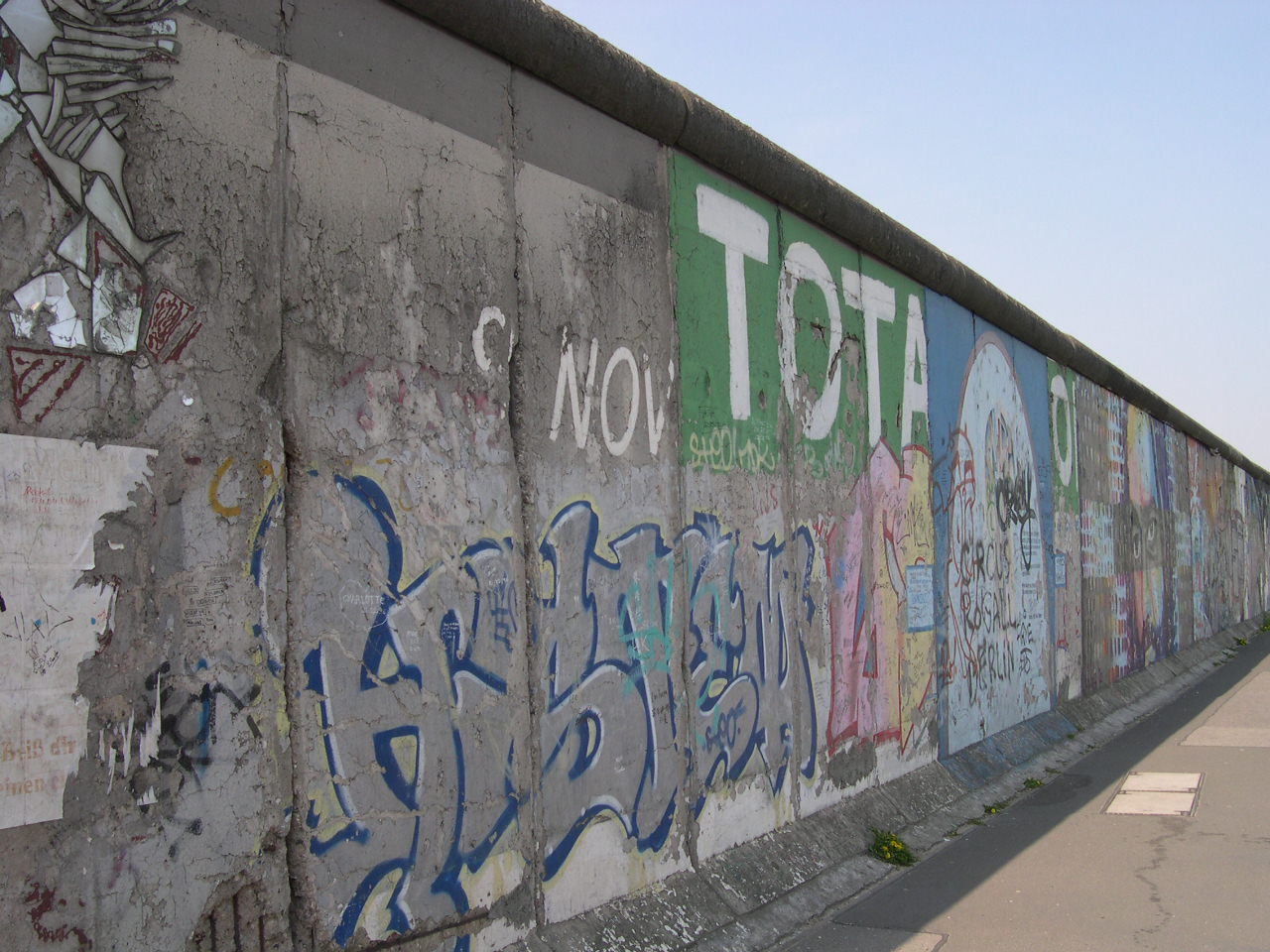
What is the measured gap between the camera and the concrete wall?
10.7ft

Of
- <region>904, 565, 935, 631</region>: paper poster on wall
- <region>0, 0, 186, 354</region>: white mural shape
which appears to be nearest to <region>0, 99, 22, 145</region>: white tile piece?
<region>0, 0, 186, 354</region>: white mural shape

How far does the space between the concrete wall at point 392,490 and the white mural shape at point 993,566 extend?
206 cm

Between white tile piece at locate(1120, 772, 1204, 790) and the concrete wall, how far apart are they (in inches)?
109

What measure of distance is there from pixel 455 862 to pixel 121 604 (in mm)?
1663

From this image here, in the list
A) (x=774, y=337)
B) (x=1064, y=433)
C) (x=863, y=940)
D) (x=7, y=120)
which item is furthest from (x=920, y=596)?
(x=7, y=120)

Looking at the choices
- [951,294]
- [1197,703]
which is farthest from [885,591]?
[1197,703]

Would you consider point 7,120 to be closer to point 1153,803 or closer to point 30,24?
point 30,24

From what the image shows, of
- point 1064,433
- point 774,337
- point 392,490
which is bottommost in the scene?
point 392,490

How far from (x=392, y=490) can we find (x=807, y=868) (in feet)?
11.8

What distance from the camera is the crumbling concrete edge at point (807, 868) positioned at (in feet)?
16.9

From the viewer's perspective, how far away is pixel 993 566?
10695mm

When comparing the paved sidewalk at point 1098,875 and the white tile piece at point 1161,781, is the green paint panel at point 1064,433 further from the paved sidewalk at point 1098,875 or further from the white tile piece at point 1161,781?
the white tile piece at point 1161,781

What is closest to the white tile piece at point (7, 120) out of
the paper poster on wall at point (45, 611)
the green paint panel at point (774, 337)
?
the paper poster on wall at point (45, 611)

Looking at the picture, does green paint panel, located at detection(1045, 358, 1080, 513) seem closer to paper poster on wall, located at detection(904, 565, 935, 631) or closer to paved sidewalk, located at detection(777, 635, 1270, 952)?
paved sidewalk, located at detection(777, 635, 1270, 952)
